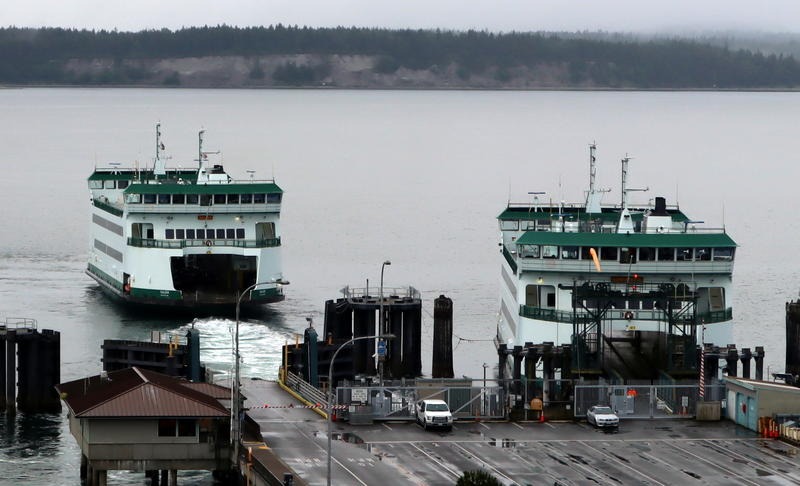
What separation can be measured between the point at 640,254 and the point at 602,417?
14881 millimetres

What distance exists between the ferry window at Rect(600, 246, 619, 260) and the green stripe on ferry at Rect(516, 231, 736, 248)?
0.19 meters

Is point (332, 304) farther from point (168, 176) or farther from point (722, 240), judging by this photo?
point (168, 176)

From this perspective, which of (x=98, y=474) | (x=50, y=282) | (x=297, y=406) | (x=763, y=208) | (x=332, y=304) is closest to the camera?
(x=98, y=474)

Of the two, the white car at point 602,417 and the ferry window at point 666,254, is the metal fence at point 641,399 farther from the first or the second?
the ferry window at point 666,254

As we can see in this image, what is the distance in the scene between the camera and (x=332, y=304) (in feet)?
292

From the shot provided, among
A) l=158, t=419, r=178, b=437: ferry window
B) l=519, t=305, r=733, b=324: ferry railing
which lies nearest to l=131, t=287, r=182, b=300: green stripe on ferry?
l=519, t=305, r=733, b=324: ferry railing

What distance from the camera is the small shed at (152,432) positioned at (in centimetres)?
6191

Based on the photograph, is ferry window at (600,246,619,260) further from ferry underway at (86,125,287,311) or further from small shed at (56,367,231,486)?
ferry underway at (86,125,287,311)

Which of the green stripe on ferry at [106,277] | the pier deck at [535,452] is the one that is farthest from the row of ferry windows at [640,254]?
the green stripe on ferry at [106,277]

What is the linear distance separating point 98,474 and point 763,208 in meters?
137

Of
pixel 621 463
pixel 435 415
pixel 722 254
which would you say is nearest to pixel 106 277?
pixel 722 254

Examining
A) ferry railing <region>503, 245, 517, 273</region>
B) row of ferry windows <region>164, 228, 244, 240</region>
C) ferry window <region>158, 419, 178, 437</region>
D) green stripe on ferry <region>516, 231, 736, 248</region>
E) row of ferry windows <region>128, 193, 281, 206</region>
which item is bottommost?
ferry window <region>158, 419, 178, 437</region>

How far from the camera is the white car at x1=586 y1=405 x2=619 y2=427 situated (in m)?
66.1

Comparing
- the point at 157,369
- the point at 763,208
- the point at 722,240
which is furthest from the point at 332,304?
the point at 763,208
